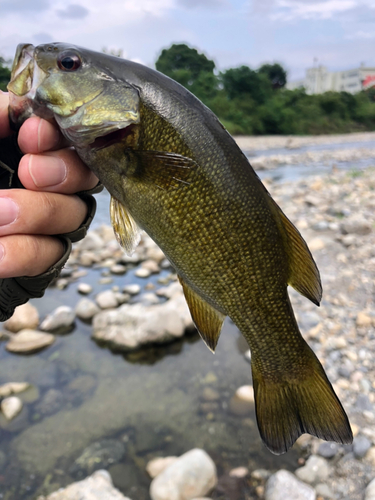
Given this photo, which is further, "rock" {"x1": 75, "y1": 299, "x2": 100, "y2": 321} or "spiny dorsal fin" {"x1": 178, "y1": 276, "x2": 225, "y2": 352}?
"rock" {"x1": 75, "y1": 299, "x2": 100, "y2": 321}

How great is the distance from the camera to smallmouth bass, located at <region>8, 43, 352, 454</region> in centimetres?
150

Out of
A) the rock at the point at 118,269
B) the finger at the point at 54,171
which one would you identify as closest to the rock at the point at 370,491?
the finger at the point at 54,171

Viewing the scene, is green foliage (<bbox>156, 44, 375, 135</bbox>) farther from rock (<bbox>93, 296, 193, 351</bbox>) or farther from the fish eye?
the fish eye

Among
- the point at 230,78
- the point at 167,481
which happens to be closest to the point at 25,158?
the point at 167,481

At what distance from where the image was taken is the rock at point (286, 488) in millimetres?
2594

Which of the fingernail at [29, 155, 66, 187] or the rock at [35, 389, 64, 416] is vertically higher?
the fingernail at [29, 155, 66, 187]

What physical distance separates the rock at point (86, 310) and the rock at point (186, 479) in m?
2.68

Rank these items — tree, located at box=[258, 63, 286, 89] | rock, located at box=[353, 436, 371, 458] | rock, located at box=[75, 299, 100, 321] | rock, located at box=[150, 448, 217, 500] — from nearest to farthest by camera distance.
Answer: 1. rock, located at box=[150, 448, 217, 500]
2. rock, located at box=[353, 436, 371, 458]
3. rock, located at box=[75, 299, 100, 321]
4. tree, located at box=[258, 63, 286, 89]

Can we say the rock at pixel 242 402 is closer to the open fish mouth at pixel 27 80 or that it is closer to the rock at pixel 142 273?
the open fish mouth at pixel 27 80

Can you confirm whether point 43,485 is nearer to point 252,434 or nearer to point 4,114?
point 252,434

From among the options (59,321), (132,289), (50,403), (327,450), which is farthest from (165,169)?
(132,289)

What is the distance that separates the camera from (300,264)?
1.68m

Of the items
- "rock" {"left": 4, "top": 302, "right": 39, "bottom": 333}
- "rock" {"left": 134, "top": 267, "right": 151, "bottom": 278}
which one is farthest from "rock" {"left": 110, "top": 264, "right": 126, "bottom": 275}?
"rock" {"left": 4, "top": 302, "right": 39, "bottom": 333}

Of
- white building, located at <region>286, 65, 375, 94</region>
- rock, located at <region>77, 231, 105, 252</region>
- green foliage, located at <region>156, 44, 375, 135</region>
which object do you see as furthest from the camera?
white building, located at <region>286, 65, 375, 94</region>
